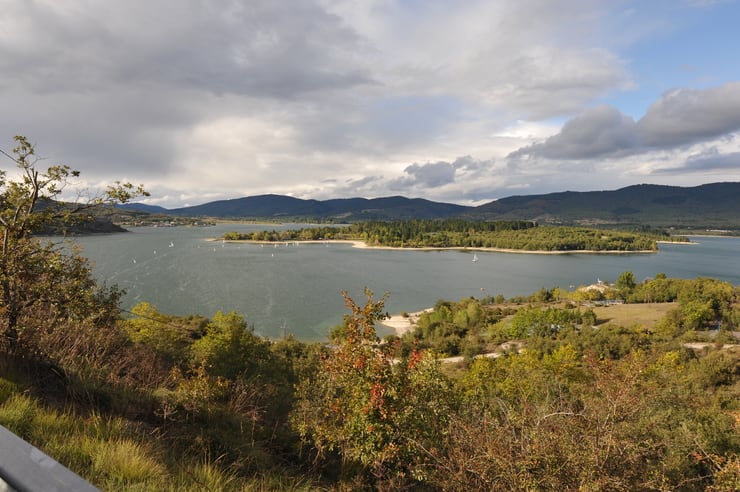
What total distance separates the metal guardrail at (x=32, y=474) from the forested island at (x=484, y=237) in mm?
142730

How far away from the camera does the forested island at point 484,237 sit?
463ft

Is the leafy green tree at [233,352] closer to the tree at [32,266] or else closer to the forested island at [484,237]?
the tree at [32,266]

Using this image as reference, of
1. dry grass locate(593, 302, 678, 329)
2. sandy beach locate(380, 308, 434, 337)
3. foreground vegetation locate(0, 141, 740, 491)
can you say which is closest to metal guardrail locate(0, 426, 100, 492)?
foreground vegetation locate(0, 141, 740, 491)

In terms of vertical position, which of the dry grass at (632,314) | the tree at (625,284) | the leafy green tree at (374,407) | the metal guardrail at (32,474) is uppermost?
the metal guardrail at (32,474)

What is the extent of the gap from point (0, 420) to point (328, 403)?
13.4 feet

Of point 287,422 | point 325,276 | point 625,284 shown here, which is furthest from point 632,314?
point 287,422

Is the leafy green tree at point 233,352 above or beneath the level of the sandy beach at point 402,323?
above

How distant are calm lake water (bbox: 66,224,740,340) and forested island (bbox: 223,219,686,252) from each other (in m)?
10.6

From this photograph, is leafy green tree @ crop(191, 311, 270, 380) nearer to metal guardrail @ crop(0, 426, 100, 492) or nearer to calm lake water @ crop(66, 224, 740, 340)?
metal guardrail @ crop(0, 426, 100, 492)

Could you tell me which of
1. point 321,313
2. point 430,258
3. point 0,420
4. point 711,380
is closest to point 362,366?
point 0,420

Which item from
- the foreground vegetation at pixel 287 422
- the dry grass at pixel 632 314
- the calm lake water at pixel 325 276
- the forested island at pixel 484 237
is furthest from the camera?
the forested island at pixel 484 237

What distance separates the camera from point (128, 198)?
273 inches

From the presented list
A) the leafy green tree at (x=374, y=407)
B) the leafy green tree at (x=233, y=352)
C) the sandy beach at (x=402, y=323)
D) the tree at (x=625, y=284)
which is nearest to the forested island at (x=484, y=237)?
the tree at (x=625, y=284)

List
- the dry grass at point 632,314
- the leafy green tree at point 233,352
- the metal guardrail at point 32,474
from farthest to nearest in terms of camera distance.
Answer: the dry grass at point 632,314
the leafy green tree at point 233,352
the metal guardrail at point 32,474
